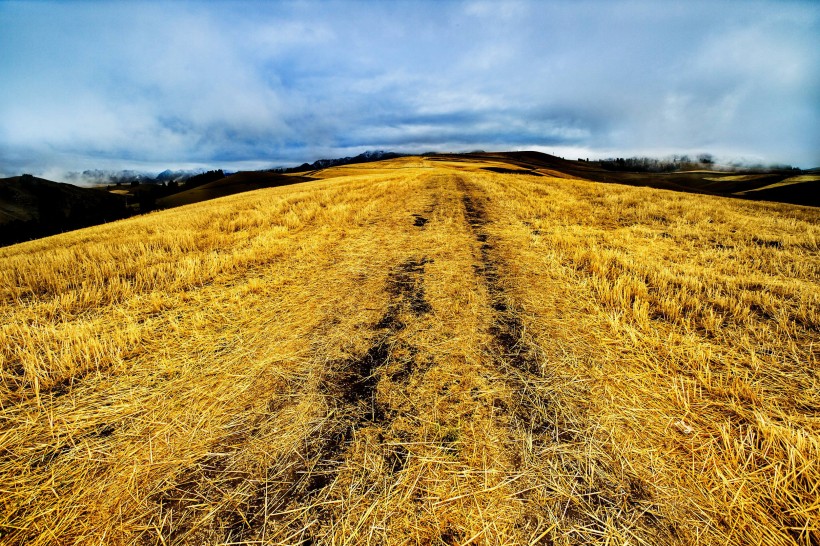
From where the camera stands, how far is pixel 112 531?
193cm

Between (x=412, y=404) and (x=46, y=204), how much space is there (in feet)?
335

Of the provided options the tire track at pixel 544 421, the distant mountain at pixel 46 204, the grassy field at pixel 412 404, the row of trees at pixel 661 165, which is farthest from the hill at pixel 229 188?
the row of trees at pixel 661 165

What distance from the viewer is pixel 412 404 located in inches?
115

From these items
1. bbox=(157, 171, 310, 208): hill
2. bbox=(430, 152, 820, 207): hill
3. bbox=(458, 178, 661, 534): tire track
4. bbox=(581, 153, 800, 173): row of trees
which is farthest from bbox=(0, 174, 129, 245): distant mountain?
bbox=(581, 153, 800, 173): row of trees

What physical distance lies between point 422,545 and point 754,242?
36.0 ft

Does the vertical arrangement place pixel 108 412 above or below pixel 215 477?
above

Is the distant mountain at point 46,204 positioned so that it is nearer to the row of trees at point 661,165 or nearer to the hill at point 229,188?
the hill at point 229,188

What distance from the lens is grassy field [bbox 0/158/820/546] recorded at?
2002 mm

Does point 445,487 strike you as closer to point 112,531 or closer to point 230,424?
point 230,424

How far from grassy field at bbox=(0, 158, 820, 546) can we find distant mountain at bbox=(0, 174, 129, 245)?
7313cm

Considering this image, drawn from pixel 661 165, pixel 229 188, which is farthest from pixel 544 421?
pixel 661 165

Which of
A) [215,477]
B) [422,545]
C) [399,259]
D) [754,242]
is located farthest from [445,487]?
[754,242]

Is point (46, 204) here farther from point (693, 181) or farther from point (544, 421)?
point (693, 181)

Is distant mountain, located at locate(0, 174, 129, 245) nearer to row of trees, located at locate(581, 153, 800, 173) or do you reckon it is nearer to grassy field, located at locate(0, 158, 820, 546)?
grassy field, located at locate(0, 158, 820, 546)
